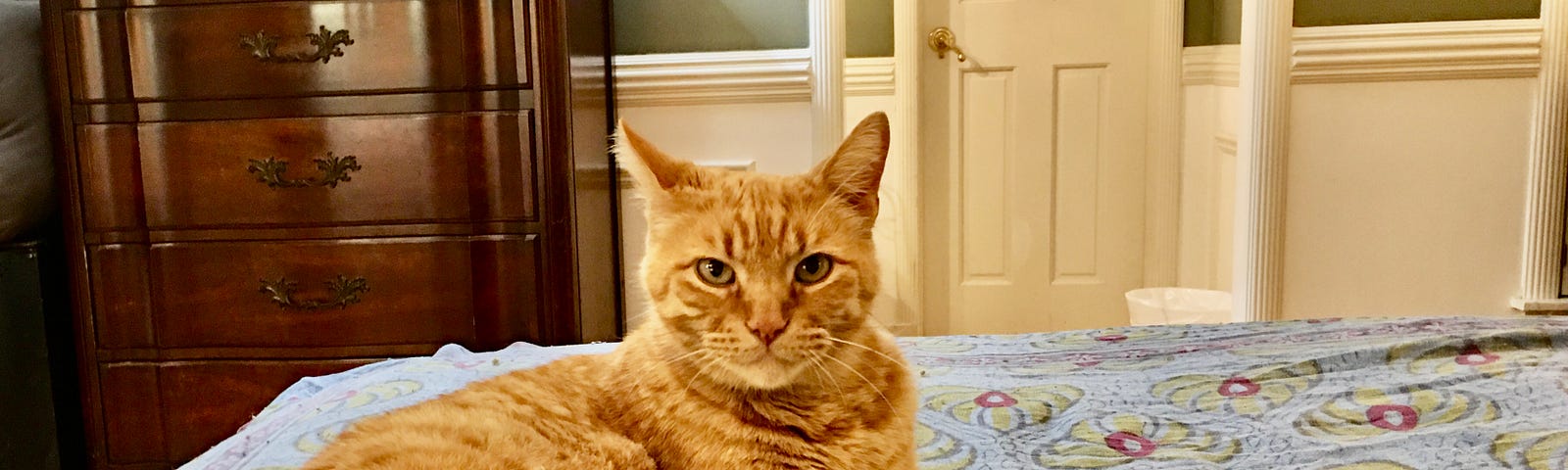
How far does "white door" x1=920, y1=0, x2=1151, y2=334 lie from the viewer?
3.21 meters

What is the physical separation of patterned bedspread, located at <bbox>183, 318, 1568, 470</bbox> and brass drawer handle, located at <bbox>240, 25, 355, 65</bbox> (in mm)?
730

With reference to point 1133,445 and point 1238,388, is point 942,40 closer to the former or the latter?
point 1238,388

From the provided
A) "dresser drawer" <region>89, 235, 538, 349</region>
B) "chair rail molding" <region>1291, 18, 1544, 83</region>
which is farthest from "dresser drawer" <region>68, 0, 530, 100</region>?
"chair rail molding" <region>1291, 18, 1544, 83</region>

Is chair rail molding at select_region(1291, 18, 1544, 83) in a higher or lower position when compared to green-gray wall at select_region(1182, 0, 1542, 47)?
lower

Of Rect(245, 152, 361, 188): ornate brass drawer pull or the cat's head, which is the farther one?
Rect(245, 152, 361, 188): ornate brass drawer pull

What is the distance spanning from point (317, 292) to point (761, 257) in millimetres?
1256

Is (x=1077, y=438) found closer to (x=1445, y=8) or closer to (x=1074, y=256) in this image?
(x=1445, y=8)

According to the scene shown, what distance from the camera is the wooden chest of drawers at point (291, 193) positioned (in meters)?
1.83

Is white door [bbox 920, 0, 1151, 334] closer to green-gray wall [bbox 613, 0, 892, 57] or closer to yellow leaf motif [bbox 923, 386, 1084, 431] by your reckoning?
green-gray wall [bbox 613, 0, 892, 57]

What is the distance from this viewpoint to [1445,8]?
2.31 meters

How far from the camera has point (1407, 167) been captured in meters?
2.39

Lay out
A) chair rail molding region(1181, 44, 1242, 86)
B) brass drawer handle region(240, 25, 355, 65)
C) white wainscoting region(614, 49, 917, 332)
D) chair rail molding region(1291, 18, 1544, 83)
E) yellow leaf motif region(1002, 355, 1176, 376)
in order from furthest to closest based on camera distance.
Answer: chair rail molding region(1181, 44, 1242, 86) → white wainscoting region(614, 49, 917, 332) → chair rail molding region(1291, 18, 1544, 83) → brass drawer handle region(240, 25, 355, 65) → yellow leaf motif region(1002, 355, 1176, 376)

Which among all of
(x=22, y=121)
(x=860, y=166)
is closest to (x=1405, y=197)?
(x=860, y=166)

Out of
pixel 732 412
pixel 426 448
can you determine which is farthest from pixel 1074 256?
pixel 426 448
